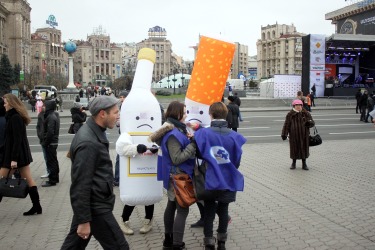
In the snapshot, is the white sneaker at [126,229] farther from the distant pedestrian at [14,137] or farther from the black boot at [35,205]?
the distant pedestrian at [14,137]

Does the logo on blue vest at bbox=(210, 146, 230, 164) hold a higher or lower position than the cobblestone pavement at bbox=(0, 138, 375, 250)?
higher

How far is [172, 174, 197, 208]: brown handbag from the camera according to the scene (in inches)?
186

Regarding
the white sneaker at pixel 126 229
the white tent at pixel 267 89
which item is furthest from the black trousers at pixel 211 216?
the white tent at pixel 267 89

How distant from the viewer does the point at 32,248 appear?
5176mm

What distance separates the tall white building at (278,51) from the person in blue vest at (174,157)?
4923 inches

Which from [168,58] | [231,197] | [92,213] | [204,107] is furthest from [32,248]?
[168,58]

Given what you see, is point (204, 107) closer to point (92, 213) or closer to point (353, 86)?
point (92, 213)

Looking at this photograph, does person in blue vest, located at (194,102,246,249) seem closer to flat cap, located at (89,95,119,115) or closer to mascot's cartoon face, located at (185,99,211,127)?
flat cap, located at (89,95,119,115)

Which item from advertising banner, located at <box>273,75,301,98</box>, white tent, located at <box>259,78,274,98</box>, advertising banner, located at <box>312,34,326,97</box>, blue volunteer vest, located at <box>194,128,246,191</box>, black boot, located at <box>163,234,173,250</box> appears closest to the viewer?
blue volunteer vest, located at <box>194,128,246,191</box>

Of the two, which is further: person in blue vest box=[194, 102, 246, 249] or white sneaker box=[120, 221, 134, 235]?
white sneaker box=[120, 221, 134, 235]

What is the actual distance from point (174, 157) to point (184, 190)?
413mm

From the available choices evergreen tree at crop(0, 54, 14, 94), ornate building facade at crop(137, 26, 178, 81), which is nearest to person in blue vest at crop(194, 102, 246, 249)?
evergreen tree at crop(0, 54, 14, 94)

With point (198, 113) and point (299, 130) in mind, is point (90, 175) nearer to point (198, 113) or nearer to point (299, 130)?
point (198, 113)

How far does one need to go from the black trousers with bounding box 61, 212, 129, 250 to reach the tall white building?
127m
